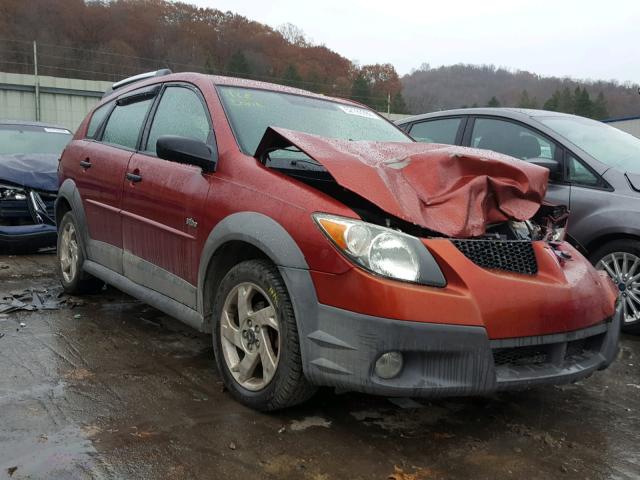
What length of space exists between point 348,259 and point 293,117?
1.48 m

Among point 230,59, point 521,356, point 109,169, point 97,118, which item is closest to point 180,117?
point 109,169

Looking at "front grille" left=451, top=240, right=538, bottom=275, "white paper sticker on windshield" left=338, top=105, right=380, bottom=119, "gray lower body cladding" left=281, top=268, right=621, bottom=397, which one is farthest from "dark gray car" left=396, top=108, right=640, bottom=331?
"gray lower body cladding" left=281, top=268, right=621, bottom=397

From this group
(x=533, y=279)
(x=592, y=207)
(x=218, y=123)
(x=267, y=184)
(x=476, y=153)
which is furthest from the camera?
(x=592, y=207)

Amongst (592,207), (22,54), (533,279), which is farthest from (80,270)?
(22,54)

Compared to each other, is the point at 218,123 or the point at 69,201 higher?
the point at 218,123

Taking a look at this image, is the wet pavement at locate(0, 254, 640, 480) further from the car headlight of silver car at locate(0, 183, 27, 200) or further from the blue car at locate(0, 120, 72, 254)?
the car headlight of silver car at locate(0, 183, 27, 200)

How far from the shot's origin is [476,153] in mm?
2953

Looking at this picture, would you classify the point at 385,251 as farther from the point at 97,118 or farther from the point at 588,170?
the point at 97,118

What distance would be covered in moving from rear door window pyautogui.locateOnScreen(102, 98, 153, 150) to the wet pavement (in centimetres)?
147

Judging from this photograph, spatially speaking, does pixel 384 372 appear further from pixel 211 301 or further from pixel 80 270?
pixel 80 270

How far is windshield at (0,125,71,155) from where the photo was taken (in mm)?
7345

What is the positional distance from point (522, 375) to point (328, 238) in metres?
1.00

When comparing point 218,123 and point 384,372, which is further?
point 218,123

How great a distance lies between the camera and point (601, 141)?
15.9 ft
